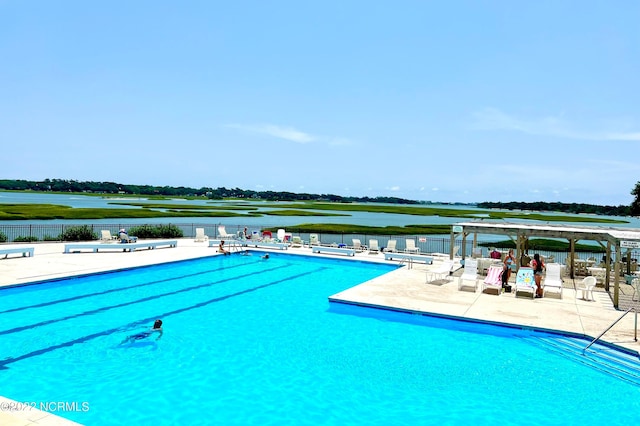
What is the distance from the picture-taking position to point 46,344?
8.85 metres

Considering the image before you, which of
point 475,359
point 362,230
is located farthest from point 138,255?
point 362,230

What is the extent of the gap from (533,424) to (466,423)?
3.28 feet

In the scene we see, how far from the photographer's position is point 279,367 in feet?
26.7

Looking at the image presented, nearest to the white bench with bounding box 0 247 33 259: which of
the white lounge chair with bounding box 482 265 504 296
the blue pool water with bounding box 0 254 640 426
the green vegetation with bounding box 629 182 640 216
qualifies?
the blue pool water with bounding box 0 254 640 426

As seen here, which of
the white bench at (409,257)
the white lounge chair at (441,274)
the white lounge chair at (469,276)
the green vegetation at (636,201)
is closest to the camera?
the white lounge chair at (469,276)

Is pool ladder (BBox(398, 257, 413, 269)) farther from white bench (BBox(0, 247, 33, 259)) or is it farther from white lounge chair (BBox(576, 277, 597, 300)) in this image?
white bench (BBox(0, 247, 33, 259))

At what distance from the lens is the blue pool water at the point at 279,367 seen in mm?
6605

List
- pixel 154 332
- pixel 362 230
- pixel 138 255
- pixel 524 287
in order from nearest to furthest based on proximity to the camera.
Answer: pixel 154 332
pixel 524 287
pixel 138 255
pixel 362 230

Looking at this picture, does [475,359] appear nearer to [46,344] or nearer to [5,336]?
[46,344]

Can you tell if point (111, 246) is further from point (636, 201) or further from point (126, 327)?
point (636, 201)

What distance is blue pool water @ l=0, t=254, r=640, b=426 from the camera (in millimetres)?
6605

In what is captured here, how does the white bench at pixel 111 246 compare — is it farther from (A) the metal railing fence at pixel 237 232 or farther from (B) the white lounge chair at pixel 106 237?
(A) the metal railing fence at pixel 237 232

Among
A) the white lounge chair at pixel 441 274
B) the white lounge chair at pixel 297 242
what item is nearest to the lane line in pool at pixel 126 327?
the white lounge chair at pixel 441 274

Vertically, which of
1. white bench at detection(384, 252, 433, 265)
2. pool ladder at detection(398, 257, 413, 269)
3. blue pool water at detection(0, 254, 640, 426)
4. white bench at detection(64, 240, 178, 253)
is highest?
white bench at detection(64, 240, 178, 253)
